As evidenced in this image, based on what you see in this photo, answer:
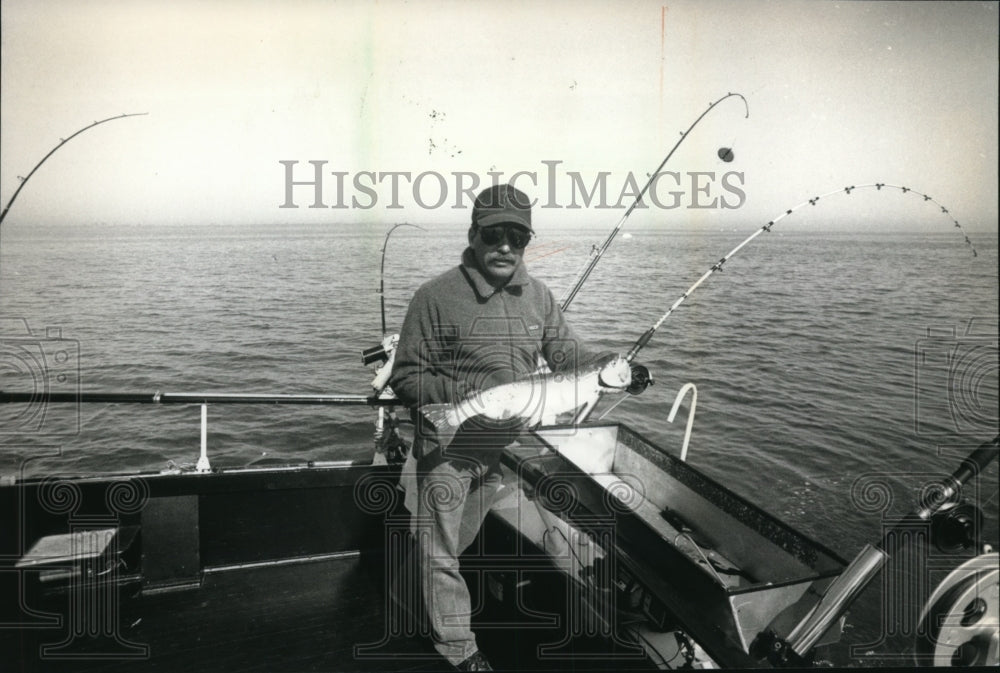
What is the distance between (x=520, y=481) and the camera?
3.47 metres

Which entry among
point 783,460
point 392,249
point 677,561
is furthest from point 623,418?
point 392,249

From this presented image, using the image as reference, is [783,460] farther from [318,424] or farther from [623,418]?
[318,424]

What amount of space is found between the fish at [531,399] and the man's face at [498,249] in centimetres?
54

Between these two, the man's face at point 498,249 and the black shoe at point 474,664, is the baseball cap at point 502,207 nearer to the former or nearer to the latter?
the man's face at point 498,249

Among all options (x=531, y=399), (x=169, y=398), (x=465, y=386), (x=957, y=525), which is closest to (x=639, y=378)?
(x=531, y=399)

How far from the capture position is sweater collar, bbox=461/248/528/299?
9.09 feet

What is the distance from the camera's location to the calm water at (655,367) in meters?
10.8

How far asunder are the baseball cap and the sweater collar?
174 millimetres

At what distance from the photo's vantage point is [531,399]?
2961 millimetres

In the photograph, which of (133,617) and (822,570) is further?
(133,617)

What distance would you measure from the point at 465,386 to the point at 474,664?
1356 millimetres

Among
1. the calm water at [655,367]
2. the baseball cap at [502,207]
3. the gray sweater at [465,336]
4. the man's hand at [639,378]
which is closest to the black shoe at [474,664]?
the gray sweater at [465,336]

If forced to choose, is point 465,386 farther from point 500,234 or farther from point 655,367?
point 655,367

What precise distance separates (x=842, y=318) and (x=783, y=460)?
517 inches
